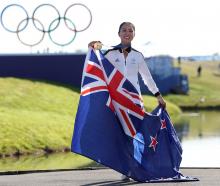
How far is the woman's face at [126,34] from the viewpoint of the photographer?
9602 mm

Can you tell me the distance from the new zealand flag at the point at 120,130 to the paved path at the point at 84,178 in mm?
312

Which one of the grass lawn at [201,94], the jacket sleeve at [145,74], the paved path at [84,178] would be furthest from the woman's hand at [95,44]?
the grass lawn at [201,94]

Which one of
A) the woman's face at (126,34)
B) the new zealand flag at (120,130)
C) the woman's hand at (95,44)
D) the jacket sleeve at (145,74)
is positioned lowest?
the new zealand flag at (120,130)

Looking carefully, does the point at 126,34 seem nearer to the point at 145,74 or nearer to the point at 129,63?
the point at 129,63

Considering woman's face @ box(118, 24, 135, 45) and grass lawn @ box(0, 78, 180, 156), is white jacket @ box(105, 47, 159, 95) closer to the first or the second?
woman's face @ box(118, 24, 135, 45)

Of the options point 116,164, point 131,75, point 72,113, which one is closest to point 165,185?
point 116,164

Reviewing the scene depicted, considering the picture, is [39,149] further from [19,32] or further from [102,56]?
[19,32]

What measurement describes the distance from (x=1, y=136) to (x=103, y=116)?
11.9 m

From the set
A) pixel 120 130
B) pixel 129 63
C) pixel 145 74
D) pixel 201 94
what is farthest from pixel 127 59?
pixel 201 94

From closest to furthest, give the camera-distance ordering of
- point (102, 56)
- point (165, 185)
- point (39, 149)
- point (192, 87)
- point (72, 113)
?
1. point (165, 185)
2. point (102, 56)
3. point (39, 149)
4. point (72, 113)
5. point (192, 87)

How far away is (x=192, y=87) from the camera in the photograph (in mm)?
67812

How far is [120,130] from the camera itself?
31.6 feet

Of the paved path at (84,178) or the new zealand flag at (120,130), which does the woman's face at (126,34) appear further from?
the paved path at (84,178)

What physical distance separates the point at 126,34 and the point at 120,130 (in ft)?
4.16
